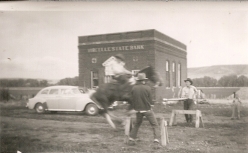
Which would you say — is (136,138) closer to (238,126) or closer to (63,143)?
(63,143)

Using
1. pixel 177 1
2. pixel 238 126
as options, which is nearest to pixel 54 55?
pixel 177 1

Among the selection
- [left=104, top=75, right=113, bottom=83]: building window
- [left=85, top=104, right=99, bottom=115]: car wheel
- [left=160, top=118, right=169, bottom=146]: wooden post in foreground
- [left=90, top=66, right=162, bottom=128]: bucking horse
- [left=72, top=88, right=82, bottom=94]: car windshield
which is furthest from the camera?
[left=72, top=88, right=82, bottom=94]: car windshield

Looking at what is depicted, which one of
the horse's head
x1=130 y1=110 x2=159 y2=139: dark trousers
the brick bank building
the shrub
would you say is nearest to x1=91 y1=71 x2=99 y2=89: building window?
the brick bank building

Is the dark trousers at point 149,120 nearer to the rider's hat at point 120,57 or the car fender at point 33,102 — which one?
the rider's hat at point 120,57

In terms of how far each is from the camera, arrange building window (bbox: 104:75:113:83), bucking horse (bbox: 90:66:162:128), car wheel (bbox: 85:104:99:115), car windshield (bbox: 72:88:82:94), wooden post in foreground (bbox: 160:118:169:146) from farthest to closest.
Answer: car windshield (bbox: 72:88:82:94), car wheel (bbox: 85:104:99:115), building window (bbox: 104:75:113:83), bucking horse (bbox: 90:66:162:128), wooden post in foreground (bbox: 160:118:169:146)

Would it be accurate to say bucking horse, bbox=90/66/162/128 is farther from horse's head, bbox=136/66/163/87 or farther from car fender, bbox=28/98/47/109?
car fender, bbox=28/98/47/109

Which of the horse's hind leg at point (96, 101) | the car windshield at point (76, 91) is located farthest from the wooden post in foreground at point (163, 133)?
the car windshield at point (76, 91)
